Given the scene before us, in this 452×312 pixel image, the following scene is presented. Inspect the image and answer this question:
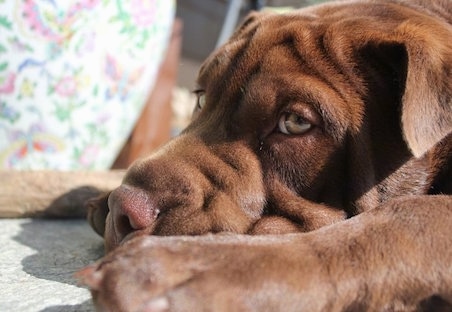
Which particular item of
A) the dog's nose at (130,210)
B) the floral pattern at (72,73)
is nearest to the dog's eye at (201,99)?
the dog's nose at (130,210)

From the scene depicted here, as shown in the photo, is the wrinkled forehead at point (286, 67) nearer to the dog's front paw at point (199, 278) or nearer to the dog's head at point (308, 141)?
the dog's head at point (308, 141)

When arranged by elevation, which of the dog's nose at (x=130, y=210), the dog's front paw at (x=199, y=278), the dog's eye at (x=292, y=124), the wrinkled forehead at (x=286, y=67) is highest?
the wrinkled forehead at (x=286, y=67)

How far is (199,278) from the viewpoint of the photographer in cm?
128

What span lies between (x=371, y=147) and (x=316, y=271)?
54 centimetres

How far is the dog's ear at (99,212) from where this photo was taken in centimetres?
217

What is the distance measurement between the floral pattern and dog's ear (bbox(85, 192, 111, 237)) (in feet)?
3.12

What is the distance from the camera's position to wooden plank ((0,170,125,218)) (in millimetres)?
2529

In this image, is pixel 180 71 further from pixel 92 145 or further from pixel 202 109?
pixel 202 109

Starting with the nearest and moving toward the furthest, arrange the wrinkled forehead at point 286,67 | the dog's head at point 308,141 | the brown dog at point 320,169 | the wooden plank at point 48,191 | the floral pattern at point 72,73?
the brown dog at point 320,169, the dog's head at point 308,141, the wrinkled forehead at point 286,67, the wooden plank at point 48,191, the floral pattern at point 72,73

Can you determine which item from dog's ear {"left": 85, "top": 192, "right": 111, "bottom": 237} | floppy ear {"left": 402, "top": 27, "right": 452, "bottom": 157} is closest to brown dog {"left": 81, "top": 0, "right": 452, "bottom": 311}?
floppy ear {"left": 402, "top": 27, "right": 452, "bottom": 157}

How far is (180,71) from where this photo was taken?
291 inches

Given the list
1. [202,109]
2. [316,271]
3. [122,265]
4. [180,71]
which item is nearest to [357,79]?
[202,109]

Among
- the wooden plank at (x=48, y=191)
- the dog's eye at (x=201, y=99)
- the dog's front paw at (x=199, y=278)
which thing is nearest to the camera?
the dog's front paw at (x=199, y=278)

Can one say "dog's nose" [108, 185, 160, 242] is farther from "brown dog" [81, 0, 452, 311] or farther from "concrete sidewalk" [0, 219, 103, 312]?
"concrete sidewalk" [0, 219, 103, 312]
